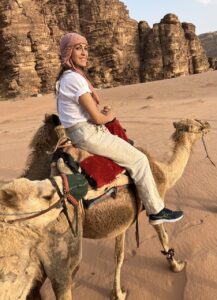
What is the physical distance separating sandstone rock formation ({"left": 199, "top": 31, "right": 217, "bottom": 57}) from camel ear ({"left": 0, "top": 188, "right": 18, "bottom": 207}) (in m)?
98.0

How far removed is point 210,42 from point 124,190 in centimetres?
11338

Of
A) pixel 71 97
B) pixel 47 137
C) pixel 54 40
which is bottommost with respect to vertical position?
pixel 47 137

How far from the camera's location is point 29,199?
8.86 feet

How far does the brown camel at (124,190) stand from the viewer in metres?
3.60

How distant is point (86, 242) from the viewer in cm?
561

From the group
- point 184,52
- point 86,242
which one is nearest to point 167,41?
point 184,52

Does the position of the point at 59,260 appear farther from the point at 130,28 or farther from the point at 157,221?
the point at 130,28

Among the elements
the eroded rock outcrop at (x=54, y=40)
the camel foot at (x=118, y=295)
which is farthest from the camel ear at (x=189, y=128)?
the eroded rock outcrop at (x=54, y=40)

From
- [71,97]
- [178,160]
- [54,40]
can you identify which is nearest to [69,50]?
[71,97]

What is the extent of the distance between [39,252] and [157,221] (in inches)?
61.9

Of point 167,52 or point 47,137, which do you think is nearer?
point 47,137

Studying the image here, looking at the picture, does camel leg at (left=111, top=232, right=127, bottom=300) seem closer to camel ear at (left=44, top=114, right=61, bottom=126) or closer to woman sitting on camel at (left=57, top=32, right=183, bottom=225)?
woman sitting on camel at (left=57, top=32, right=183, bottom=225)

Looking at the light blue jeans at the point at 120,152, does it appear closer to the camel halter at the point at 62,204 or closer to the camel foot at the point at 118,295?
the camel halter at the point at 62,204

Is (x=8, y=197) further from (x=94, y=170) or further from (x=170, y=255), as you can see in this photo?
(x=170, y=255)
